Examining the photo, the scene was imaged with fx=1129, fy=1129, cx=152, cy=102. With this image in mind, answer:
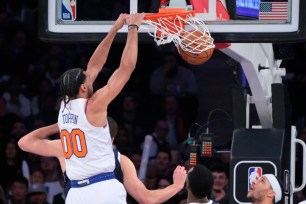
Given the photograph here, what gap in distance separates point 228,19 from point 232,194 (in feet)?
5.78

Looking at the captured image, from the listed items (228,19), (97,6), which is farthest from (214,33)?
(97,6)

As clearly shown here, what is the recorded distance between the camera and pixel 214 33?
790cm

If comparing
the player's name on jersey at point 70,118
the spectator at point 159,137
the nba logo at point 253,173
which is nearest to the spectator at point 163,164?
the spectator at point 159,137

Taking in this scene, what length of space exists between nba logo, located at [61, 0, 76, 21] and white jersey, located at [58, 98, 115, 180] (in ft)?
4.14

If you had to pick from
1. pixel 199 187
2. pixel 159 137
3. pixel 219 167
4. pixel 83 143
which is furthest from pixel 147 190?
pixel 159 137

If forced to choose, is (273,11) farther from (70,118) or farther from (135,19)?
(70,118)

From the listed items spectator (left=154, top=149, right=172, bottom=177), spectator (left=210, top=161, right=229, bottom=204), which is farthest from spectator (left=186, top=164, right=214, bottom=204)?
spectator (left=154, top=149, right=172, bottom=177)

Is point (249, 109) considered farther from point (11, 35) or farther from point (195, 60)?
point (11, 35)

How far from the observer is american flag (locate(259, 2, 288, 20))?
8016 mm

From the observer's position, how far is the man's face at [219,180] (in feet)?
37.3

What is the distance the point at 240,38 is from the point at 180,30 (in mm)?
502

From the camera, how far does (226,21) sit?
7953 mm

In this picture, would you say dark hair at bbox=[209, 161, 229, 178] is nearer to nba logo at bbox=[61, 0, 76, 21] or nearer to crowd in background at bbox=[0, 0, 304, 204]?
crowd in background at bbox=[0, 0, 304, 204]

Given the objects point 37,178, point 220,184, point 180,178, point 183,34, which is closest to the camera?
point 180,178
